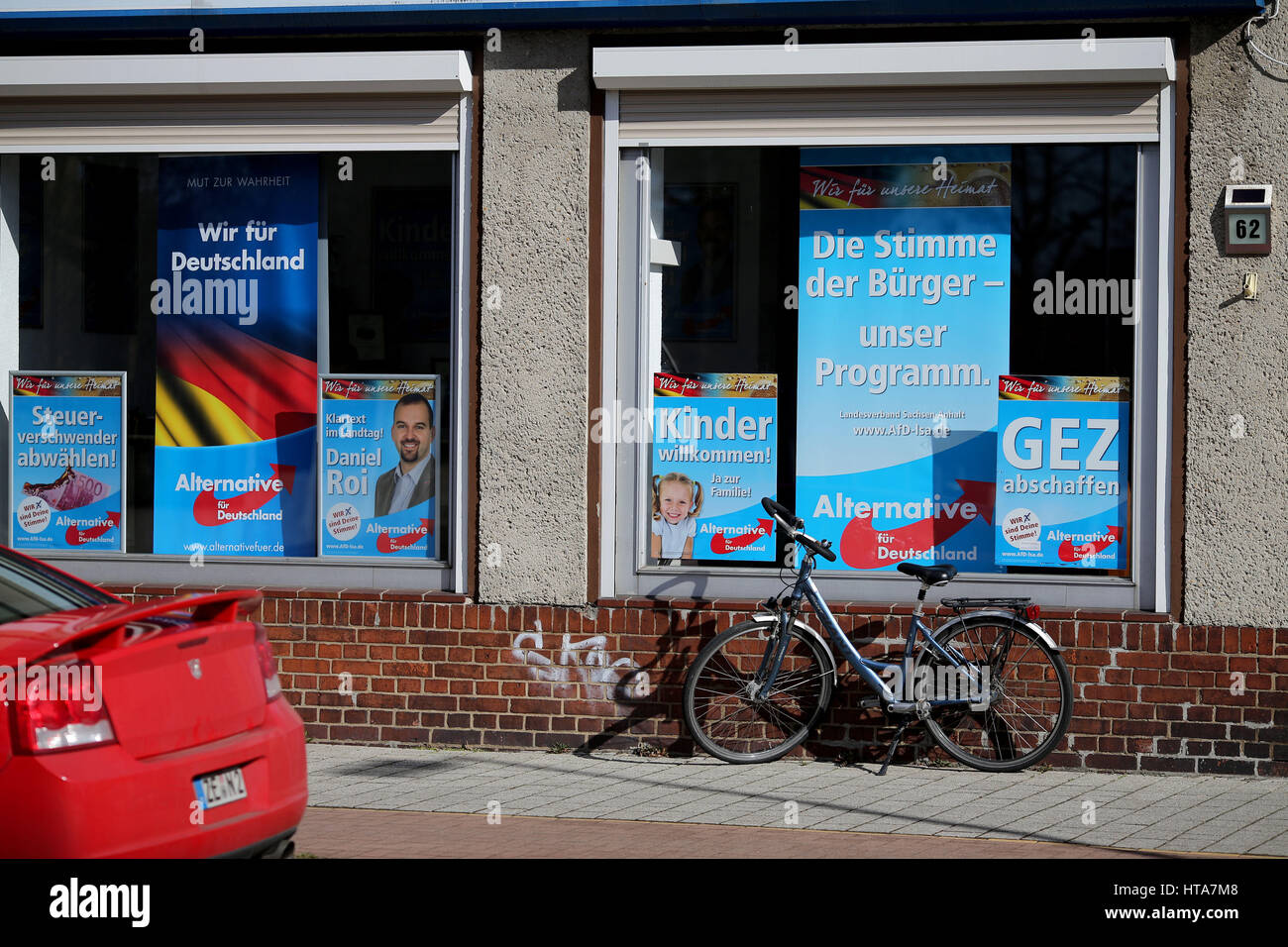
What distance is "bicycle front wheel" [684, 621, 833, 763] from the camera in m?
8.09

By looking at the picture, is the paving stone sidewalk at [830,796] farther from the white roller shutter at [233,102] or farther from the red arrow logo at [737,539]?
the white roller shutter at [233,102]

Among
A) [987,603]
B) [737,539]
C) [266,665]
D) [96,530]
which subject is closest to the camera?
[266,665]

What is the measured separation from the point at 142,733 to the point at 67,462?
5.43 m

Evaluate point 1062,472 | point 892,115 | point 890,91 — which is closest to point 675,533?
point 1062,472

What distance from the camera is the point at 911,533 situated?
8.54 meters

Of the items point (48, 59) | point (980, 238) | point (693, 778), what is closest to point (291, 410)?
point (48, 59)

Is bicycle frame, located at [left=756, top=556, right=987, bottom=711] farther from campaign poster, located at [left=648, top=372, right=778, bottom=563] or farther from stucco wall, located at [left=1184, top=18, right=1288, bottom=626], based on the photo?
stucco wall, located at [left=1184, top=18, right=1288, bottom=626]

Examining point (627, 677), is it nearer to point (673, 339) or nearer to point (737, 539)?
point (737, 539)

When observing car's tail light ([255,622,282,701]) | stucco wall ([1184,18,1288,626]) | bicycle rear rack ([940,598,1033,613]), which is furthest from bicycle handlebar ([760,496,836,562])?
car's tail light ([255,622,282,701])

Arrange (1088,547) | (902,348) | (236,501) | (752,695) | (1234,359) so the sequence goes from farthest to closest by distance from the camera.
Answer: (236,501) → (902,348) → (1088,547) → (752,695) → (1234,359)

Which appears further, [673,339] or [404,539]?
[404,539]

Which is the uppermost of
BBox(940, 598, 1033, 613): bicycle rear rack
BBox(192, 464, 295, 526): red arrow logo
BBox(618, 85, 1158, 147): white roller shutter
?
BBox(618, 85, 1158, 147): white roller shutter

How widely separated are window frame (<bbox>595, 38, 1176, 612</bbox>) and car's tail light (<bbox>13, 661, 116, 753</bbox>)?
447cm

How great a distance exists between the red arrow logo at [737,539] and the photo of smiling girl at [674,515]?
146 mm
